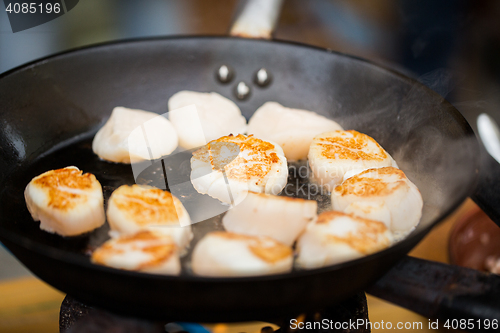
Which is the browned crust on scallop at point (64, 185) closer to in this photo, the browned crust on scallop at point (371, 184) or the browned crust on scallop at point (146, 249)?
the browned crust on scallop at point (146, 249)

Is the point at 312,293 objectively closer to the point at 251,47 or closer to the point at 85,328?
the point at 85,328

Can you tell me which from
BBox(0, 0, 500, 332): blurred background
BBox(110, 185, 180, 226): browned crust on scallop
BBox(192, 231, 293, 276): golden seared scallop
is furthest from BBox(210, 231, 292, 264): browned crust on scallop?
BBox(0, 0, 500, 332): blurred background

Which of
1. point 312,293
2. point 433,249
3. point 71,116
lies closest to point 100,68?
point 71,116

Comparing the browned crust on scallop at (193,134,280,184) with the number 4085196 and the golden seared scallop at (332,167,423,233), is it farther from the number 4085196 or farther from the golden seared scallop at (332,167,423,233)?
the number 4085196

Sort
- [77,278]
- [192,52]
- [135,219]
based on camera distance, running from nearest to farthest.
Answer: [77,278], [135,219], [192,52]

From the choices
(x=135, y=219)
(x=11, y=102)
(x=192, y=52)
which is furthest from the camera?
(x=192, y=52)

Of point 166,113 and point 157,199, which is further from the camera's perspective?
point 166,113

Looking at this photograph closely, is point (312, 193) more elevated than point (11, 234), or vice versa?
point (11, 234)
